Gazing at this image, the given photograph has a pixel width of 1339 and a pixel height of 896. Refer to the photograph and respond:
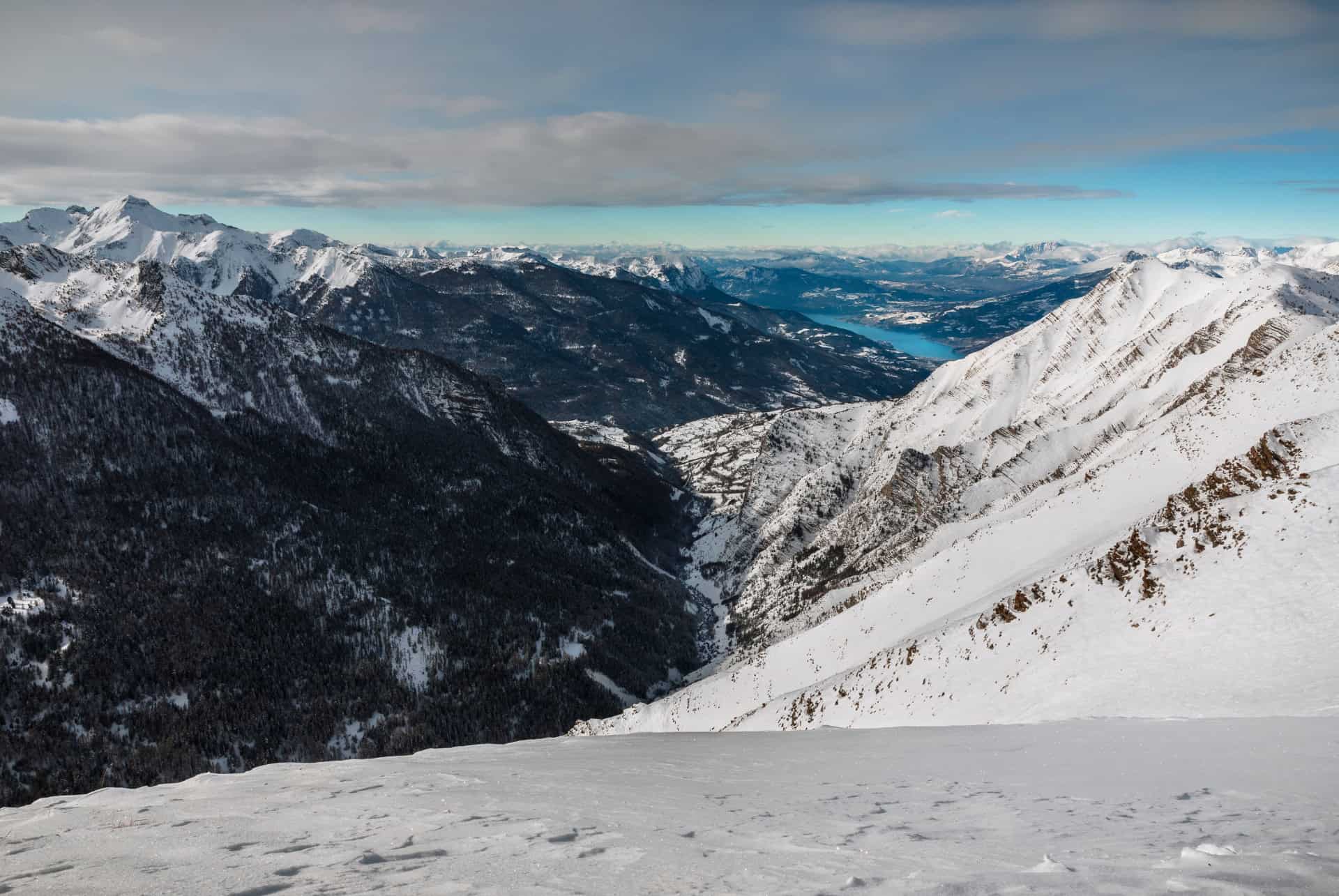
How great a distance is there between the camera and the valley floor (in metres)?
8.84

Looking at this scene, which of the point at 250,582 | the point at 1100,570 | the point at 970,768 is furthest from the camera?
the point at 250,582

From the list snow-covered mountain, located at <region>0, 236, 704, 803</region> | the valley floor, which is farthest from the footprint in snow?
snow-covered mountain, located at <region>0, 236, 704, 803</region>

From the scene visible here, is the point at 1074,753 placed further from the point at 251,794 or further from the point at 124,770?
the point at 124,770

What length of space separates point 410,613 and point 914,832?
466ft

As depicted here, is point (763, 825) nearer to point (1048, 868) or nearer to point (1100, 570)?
point (1048, 868)

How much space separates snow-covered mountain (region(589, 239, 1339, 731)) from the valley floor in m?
7.51

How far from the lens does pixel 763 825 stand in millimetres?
Answer: 12375

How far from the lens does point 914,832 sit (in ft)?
36.9

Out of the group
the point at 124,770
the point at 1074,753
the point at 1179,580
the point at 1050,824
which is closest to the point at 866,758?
the point at 1074,753

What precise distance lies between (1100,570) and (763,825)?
29492 millimetres

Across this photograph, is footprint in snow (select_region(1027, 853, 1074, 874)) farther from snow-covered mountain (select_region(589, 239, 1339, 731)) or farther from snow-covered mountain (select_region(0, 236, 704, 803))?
snow-covered mountain (select_region(0, 236, 704, 803))

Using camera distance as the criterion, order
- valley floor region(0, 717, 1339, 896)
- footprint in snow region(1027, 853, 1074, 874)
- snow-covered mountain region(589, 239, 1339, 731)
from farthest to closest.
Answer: snow-covered mountain region(589, 239, 1339, 731) < valley floor region(0, 717, 1339, 896) < footprint in snow region(1027, 853, 1074, 874)

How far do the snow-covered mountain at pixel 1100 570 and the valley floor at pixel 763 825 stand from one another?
7.51m

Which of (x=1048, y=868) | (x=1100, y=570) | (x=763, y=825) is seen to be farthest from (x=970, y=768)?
(x=1100, y=570)
